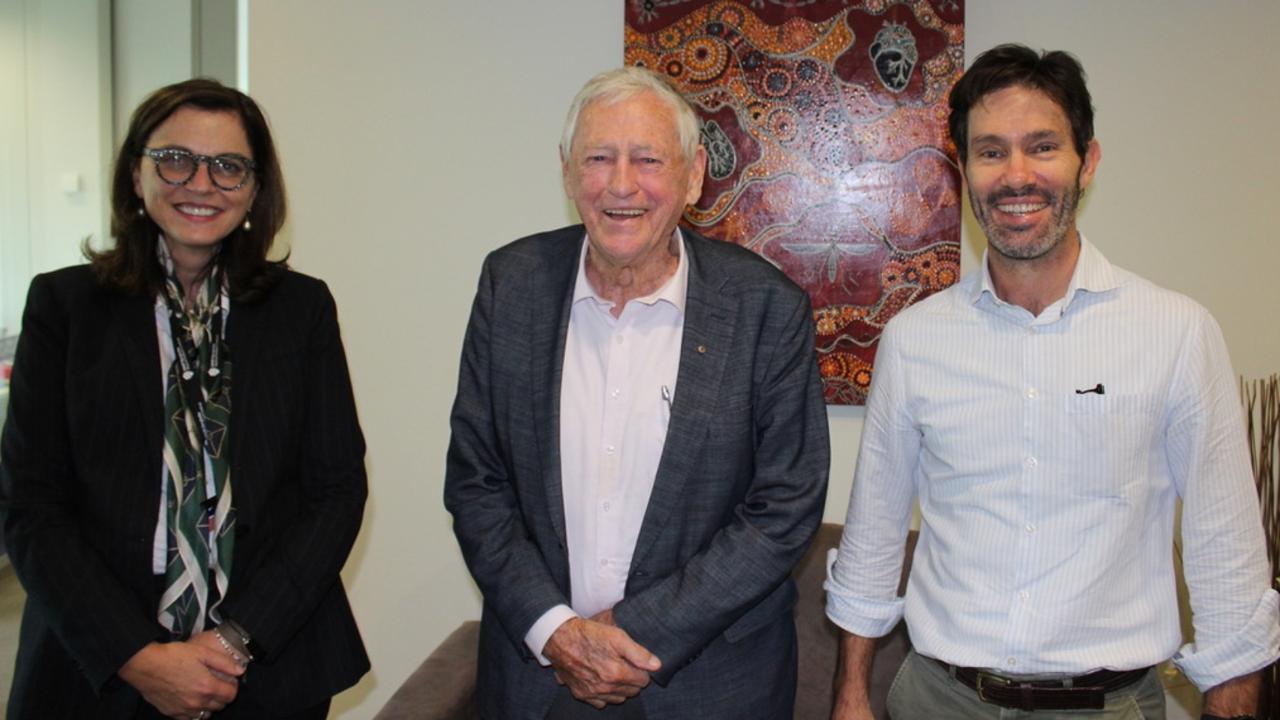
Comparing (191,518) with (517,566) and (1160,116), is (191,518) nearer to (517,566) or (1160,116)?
(517,566)

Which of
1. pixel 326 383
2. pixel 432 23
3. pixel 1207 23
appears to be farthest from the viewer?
pixel 432 23

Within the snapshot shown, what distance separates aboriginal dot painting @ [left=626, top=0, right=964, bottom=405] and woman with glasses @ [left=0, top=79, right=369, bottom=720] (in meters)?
1.50

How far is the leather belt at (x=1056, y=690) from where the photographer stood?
172 cm

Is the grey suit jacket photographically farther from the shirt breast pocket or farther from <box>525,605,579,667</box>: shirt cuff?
the shirt breast pocket

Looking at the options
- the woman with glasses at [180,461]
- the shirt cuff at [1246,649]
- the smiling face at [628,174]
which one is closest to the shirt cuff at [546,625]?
the woman with glasses at [180,461]

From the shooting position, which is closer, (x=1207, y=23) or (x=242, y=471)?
(x=242, y=471)

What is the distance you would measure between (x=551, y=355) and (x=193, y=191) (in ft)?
2.41

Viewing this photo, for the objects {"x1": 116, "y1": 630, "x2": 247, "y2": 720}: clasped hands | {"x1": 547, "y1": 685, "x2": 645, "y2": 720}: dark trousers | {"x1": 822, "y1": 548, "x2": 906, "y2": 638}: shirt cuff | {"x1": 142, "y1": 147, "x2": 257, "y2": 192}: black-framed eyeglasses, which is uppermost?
{"x1": 142, "y1": 147, "x2": 257, "y2": 192}: black-framed eyeglasses

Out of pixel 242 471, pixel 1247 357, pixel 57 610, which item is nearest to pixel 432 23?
pixel 242 471

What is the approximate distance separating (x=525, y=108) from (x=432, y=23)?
41 cm

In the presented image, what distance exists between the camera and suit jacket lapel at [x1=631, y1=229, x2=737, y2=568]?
1.81 meters

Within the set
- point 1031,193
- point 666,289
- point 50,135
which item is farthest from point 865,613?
point 50,135

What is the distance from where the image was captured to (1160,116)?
3.04m

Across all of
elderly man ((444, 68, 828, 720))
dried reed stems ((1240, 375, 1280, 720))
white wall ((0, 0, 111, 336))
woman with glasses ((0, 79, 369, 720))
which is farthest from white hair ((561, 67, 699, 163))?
white wall ((0, 0, 111, 336))
